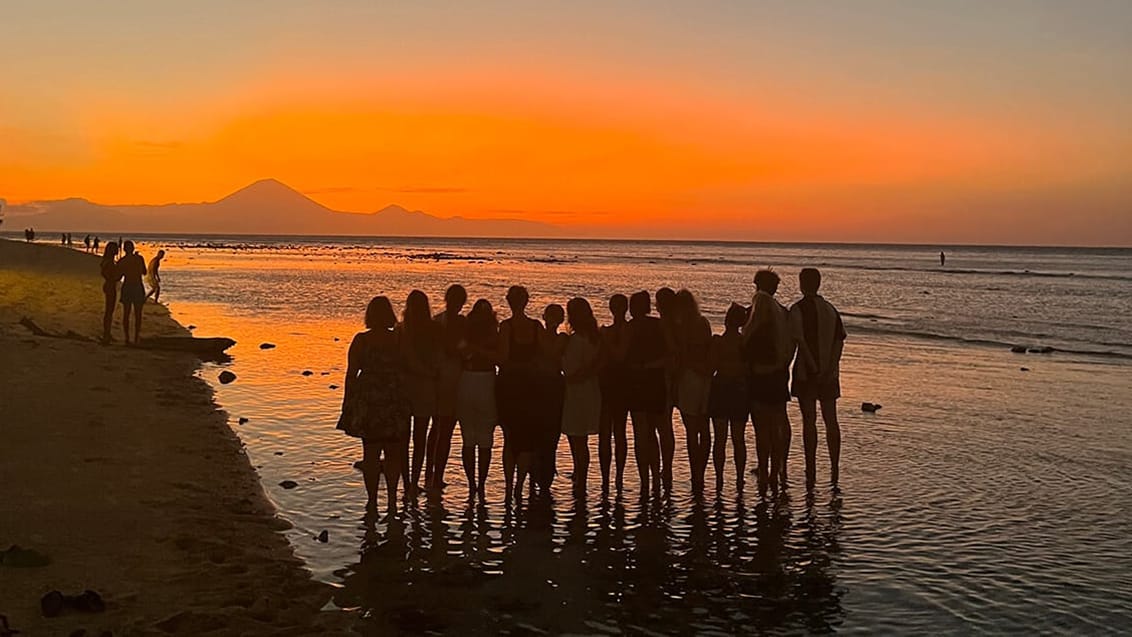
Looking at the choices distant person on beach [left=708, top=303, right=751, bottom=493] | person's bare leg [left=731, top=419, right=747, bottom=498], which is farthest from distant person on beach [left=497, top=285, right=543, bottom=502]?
person's bare leg [left=731, top=419, right=747, bottom=498]

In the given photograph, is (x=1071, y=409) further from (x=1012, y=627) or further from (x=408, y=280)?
(x=408, y=280)

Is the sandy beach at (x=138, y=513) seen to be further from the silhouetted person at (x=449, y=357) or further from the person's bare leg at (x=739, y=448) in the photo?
the person's bare leg at (x=739, y=448)

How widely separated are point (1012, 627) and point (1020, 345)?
2308cm

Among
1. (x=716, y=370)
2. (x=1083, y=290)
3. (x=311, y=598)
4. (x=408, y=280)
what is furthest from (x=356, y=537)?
(x=1083, y=290)

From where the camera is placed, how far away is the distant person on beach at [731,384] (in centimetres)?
960

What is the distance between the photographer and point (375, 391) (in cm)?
829

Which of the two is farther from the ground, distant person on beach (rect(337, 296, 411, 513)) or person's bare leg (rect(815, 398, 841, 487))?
distant person on beach (rect(337, 296, 411, 513))

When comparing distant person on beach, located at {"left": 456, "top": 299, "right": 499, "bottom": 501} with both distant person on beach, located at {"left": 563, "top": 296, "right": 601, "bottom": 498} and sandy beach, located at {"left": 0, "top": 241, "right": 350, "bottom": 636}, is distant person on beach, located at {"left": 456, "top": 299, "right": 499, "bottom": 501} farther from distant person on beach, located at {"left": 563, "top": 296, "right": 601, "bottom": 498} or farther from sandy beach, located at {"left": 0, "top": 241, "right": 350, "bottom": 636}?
sandy beach, located at {"left": 0, "top": 241, "right": 350, "bottom": 636}

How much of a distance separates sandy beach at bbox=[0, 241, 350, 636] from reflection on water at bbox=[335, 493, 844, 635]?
2.32 feet

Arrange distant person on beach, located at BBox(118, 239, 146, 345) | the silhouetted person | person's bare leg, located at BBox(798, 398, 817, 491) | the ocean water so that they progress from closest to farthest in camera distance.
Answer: the ocean water < the silhouetted person < person's bare leg, located at BBox(798, 398, 817, 491) < distant person on beach, located at BBox(118, 239, 146, 345)

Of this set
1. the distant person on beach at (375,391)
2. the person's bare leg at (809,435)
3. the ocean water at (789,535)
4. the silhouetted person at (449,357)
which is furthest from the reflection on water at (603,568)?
the silhouetted person at (449,357)

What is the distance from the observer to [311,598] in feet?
20.9

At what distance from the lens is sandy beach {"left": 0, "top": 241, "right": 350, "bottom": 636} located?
5.86m

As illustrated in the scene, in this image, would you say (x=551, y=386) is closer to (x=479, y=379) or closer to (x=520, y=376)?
(x=520, y=376)
